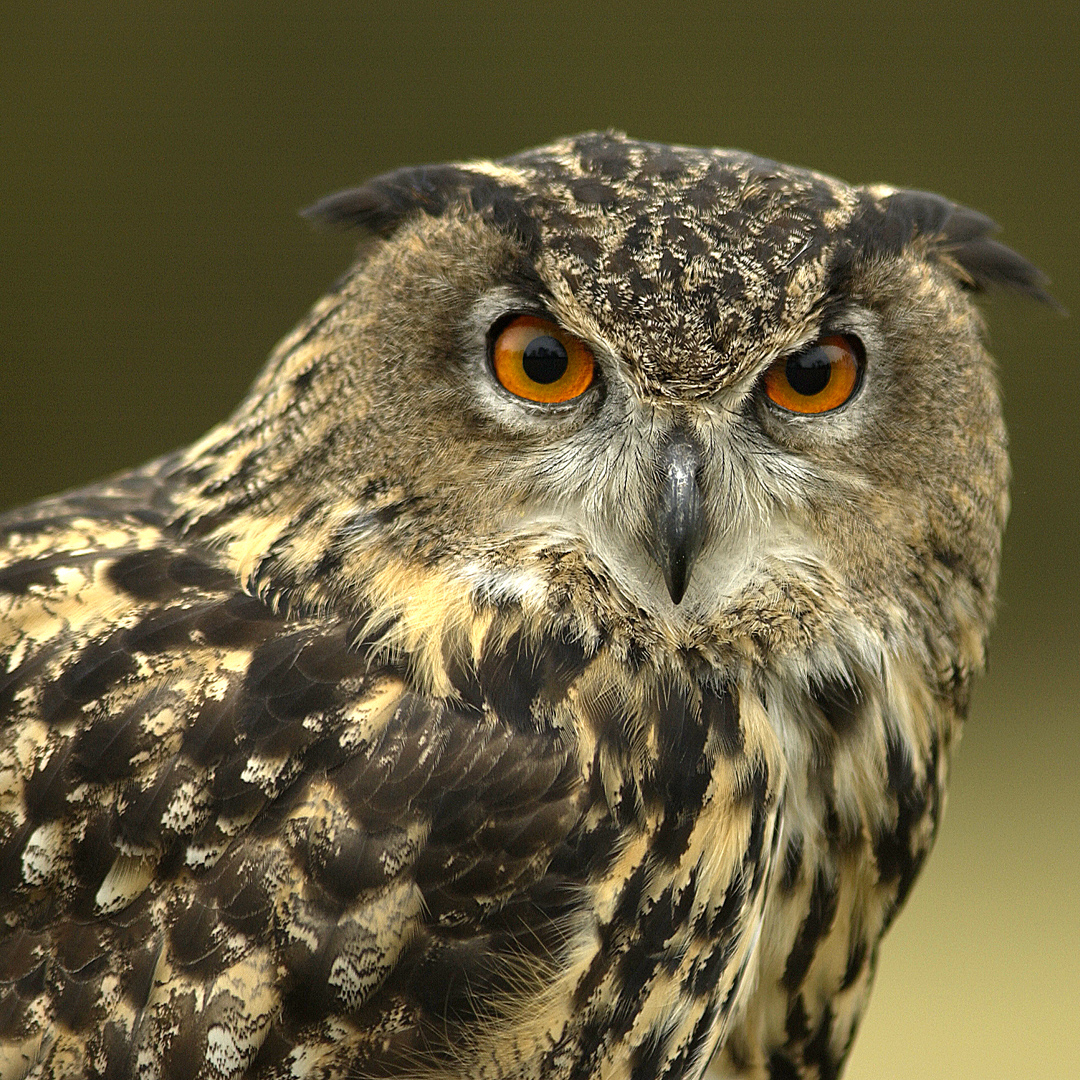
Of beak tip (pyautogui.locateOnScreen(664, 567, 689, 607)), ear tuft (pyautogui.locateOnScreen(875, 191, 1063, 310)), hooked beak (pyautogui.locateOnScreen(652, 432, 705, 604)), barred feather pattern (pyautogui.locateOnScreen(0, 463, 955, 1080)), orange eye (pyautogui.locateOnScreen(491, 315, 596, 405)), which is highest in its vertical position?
ear tuft (pyautogui.locateOnScreen(875, 191, 1063, 310))

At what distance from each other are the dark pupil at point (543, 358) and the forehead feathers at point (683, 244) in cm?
5

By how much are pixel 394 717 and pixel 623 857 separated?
0.27 metres

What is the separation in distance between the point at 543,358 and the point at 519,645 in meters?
0.31

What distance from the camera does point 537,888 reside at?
50.7 inches

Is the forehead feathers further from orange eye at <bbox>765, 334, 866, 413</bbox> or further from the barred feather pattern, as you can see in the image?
the barred feather pattern

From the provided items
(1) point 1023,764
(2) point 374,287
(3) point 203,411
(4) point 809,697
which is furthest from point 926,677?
(1) point 1023,764

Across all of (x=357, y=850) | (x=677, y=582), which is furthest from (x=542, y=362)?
(x=357, y=850)

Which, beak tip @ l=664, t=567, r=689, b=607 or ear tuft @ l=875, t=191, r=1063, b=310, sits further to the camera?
ear tuft @ l=875, t=191, r=1063, b=310

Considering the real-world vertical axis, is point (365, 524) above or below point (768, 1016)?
above

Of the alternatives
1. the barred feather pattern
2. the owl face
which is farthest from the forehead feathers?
the barred feather pattern

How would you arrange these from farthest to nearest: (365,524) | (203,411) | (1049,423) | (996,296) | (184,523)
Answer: (1049,423), (203,411), (996,296), (184,523), (365,524)

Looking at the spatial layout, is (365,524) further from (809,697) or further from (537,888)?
(809,697)

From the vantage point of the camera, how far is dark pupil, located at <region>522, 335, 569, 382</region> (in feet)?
4.62

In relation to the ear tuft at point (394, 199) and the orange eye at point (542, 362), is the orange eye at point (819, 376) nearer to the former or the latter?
the orange eye at point (542, 362)
